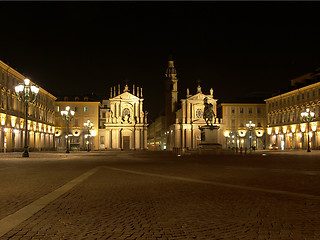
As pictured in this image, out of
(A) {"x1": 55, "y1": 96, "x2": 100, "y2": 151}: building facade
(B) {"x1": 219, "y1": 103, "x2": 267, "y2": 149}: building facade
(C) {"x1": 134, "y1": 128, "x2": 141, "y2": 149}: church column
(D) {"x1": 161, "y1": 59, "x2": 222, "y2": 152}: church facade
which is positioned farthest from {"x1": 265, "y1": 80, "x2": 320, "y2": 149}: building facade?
(A) {"x1": 55, "y1": 96, "x2": 100, "y2": 151}: building facade

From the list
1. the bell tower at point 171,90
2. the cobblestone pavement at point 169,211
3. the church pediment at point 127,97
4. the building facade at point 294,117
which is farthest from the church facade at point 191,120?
the cobblestone pavement at point 169,211

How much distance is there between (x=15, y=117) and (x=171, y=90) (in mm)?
63754

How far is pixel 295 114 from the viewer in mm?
79688

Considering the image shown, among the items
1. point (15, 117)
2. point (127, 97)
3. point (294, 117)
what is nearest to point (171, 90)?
point (127, 97)

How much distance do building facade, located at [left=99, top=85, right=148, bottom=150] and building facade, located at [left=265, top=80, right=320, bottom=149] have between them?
105ft

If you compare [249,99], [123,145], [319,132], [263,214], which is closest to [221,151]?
[319,132]

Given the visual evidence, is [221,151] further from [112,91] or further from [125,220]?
[112,91]

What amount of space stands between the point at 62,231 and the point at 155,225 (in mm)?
1518

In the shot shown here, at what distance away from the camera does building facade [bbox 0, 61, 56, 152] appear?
54.3m

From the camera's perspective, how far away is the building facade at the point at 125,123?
9544 centimetres

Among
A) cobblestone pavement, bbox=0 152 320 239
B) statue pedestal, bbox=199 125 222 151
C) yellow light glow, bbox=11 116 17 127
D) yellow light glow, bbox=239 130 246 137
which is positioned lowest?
cobblestone pavement, bbox=0 152 320 239

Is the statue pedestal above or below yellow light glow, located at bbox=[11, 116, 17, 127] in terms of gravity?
below

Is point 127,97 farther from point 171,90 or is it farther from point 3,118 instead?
point 3,118

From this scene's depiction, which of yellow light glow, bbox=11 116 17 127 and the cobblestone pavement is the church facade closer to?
yellow light glow, bbox=11 116 17 127
